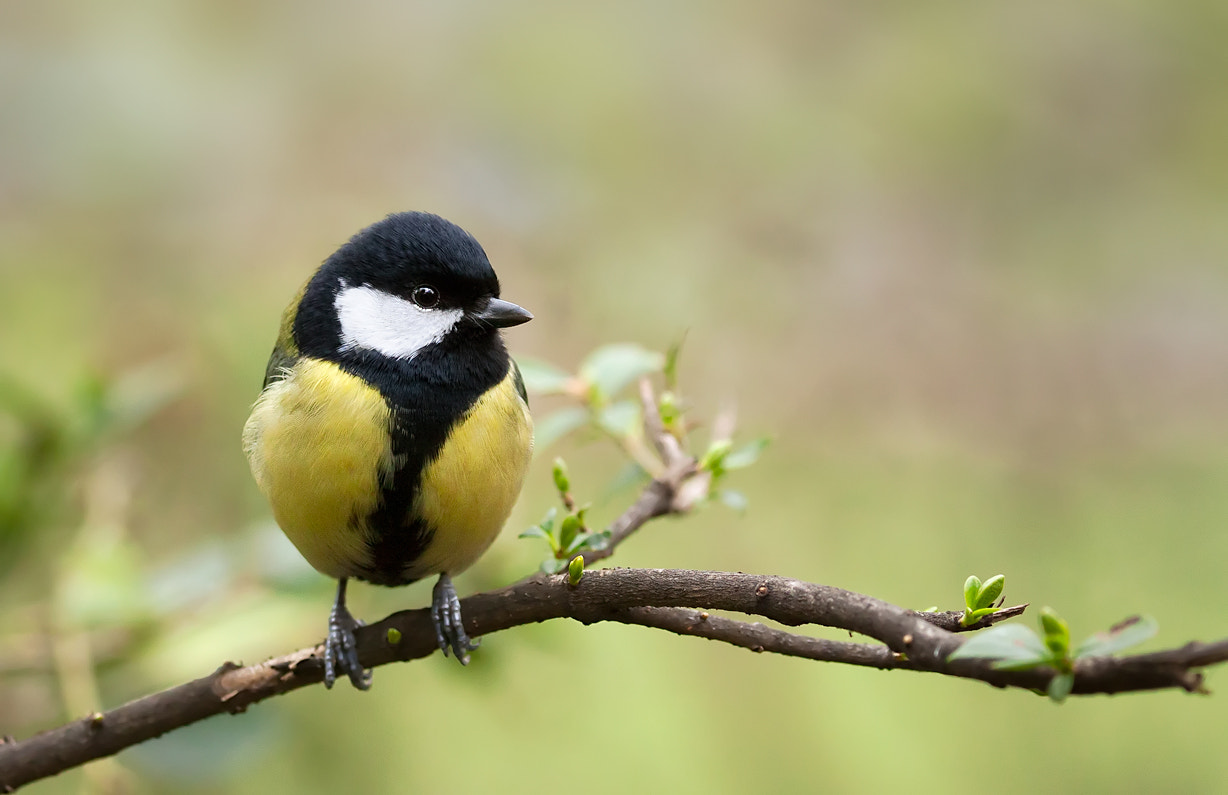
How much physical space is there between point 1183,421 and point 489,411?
2.78 meters

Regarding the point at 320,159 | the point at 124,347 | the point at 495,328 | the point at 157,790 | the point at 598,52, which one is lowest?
the point at 157,790

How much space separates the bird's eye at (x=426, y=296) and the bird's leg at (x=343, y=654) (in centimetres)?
54

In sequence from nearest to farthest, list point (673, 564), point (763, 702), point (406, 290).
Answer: point (406, 290) < point (763, 702) < point (673, 564)

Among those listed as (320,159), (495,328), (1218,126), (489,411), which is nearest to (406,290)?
(495,328)

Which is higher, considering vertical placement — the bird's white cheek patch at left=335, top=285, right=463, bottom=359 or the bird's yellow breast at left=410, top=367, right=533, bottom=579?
the bird's white cheek patch at left=335, top=285, right=463, bottom=359

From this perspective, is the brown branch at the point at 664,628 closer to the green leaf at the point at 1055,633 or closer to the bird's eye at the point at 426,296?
the green leaf at the point at 1055,633

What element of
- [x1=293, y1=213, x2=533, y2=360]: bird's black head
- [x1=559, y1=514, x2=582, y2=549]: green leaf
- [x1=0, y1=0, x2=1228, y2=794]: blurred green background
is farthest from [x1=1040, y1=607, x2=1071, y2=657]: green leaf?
[x1=0, y1=0, x2=1228, y2=794]: blurred green background

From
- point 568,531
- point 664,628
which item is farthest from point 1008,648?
point 568,531

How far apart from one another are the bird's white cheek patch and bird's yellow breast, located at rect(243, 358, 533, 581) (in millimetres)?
81

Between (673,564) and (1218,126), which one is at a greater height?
(1218,126)

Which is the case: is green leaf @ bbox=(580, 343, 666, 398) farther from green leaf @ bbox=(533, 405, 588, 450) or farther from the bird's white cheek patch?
the bird's white cheek patch

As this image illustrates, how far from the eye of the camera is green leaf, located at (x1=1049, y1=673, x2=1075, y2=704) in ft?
2.74

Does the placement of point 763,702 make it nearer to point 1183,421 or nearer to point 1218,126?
point 1183,421

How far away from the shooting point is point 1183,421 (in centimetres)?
359
